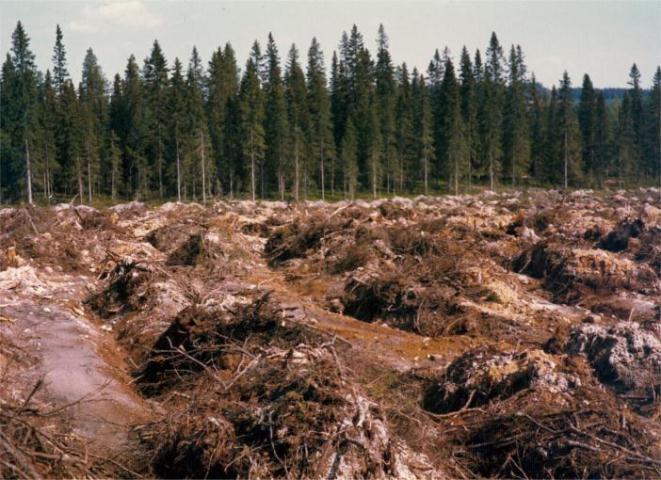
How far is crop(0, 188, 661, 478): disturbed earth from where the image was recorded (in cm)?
704

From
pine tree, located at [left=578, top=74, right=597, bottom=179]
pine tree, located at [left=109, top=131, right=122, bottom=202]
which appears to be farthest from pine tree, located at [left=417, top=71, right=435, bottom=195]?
pine tree, located at [left=109, top=131, right=122, bottom=202]

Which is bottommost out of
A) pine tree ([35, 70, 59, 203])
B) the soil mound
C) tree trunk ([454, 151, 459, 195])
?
the soil mound

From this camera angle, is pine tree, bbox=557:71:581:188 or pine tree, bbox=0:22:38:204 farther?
pine tree, bbox=557:71:581:188

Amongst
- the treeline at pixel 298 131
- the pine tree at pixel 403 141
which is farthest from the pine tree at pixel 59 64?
the pine tree at pixel 403 141

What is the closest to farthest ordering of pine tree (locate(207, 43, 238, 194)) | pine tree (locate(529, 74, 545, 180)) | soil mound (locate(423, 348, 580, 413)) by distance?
1. soil mound (locate(423, 348, 580, 413))
2. pine tree (locate(207, 43, 238, 194))
3. pine tree (locate(529, 74, 545, 180))

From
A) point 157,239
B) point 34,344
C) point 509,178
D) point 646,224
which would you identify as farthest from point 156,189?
point 34,344

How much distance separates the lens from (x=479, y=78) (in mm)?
79750

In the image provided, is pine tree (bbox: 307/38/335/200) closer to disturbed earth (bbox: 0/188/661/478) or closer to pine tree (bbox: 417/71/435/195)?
pine tree (bbox: 417/71/435/195)

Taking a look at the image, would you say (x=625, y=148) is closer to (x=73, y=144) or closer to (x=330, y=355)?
(x=73, y=144)

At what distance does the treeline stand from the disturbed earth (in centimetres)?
3812

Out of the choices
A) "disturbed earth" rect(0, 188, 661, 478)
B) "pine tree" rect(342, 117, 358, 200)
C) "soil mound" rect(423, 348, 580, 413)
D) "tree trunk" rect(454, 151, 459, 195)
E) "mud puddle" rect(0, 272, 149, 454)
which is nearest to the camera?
"disturbed earth" rect(0, 188, 661, 478)

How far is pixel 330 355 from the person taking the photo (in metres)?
8.49

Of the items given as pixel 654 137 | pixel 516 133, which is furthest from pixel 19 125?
pixel 654 137

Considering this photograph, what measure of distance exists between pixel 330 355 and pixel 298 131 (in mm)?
51173
